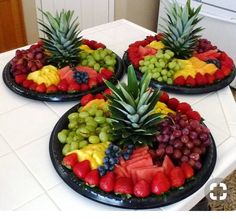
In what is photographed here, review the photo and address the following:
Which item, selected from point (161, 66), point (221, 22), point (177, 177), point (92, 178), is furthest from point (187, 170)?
point (221, 22)

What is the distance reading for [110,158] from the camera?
961 millimetres

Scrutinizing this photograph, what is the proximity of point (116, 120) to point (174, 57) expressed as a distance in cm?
66

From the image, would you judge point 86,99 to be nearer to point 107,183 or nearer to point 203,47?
point 107,183

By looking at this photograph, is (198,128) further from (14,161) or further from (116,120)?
(14,161)

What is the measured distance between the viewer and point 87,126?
1077mm

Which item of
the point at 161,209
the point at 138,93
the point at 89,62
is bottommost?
the point at 161,209

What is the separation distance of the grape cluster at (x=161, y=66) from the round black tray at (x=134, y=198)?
17.4 inches

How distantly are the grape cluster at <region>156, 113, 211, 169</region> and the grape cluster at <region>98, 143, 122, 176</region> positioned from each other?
126 mm

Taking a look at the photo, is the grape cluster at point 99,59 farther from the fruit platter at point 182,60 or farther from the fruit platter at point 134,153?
the fruit platter at point 134,153

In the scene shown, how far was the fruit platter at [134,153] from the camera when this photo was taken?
2.97 ft

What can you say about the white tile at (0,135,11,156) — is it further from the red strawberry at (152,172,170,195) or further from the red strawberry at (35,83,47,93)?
the red strawberry at (152,172,170,195)

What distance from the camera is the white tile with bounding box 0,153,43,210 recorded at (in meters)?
0.92

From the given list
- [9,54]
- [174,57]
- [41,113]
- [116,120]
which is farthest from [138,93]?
[9,54]

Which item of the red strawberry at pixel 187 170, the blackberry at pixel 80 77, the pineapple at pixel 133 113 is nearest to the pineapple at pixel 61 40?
the blackberry at pixel 80 77
